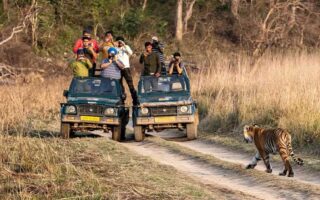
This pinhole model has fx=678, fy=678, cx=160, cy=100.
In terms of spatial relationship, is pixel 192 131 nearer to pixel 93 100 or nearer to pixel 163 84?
pixel 163 84

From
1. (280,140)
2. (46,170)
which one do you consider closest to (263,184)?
(280,140)

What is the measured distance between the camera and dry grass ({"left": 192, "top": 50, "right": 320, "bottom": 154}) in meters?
14.8

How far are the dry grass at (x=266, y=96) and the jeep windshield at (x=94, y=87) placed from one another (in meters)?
3.15

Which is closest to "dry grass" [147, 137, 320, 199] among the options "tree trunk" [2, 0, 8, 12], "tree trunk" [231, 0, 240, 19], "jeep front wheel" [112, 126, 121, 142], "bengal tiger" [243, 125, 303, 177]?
"bengal tiger" [243, 125, 303, 177]

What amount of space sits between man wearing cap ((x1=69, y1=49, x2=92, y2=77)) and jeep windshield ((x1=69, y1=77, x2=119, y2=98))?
415 millimetres

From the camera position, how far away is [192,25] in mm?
46438

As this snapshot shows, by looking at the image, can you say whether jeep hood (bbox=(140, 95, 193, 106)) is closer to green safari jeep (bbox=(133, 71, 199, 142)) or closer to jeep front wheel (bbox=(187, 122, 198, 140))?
green safari jeep (bbox=(133, 71, 199, 142))

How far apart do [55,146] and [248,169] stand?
3647mm

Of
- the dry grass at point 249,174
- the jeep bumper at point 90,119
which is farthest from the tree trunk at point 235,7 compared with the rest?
the dry grass at point 249,174

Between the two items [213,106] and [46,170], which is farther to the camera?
[213,106]

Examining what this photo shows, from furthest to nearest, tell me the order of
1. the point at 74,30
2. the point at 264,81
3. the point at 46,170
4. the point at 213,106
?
the point at 74,30, the point at 264,81, the point at 213,106, the point at 46,170

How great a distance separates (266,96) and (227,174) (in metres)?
6.63

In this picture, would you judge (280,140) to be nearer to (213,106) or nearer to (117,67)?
(117,67)

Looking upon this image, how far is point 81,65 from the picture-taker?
53.2 ft
